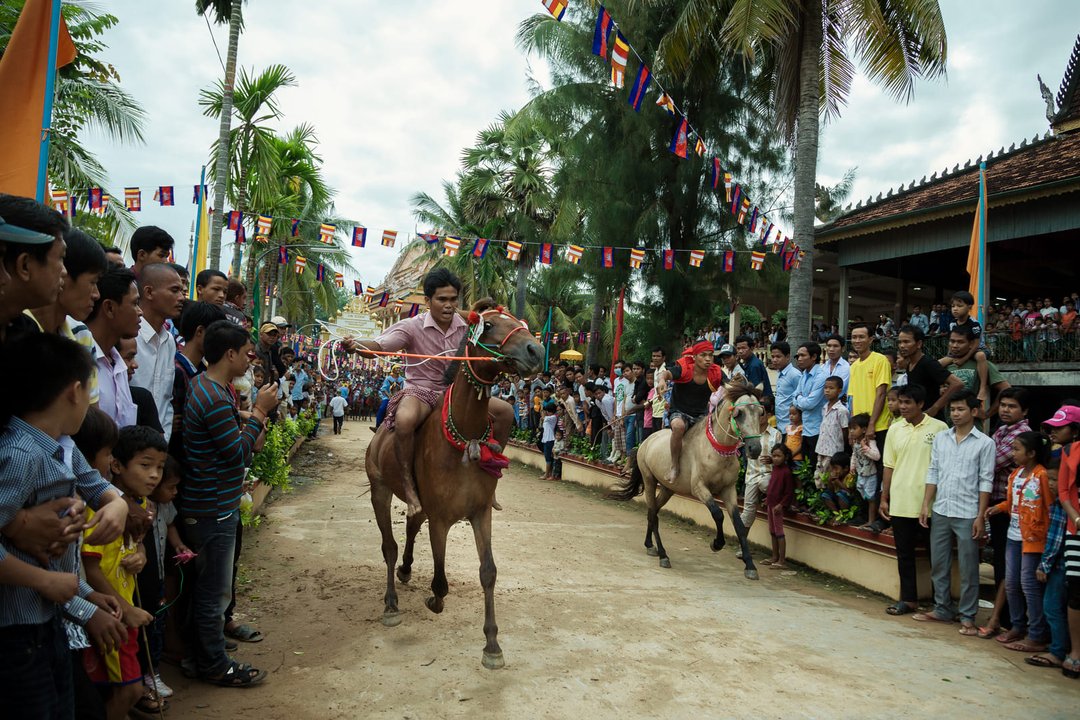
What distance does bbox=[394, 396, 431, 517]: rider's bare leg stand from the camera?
5.29 meters

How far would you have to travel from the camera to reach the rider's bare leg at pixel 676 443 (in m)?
8.68

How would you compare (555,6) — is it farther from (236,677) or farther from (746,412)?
(236,677)

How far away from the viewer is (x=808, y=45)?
1312 cm

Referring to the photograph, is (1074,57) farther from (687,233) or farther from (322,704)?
(322,704)

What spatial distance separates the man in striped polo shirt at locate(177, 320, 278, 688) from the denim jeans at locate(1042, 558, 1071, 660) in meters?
5.89

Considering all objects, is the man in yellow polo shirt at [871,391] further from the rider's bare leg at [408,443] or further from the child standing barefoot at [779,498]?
the rider's bare leg at [408,443]

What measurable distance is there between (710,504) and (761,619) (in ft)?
7.39

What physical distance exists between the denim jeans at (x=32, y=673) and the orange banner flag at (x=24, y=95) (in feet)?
12.2

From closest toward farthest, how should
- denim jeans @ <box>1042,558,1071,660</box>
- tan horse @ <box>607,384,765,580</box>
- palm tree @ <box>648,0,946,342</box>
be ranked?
1. denim jeans @ <box>1042,558,1071,660</box>
2. tan horse @ <box>607,384,765,580</box>
3. palm tree @ <box>648,0,946,342</box>

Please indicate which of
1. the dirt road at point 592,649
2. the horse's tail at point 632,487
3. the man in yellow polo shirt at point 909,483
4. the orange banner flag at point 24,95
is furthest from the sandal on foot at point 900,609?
the orange banner flag at point 24,95

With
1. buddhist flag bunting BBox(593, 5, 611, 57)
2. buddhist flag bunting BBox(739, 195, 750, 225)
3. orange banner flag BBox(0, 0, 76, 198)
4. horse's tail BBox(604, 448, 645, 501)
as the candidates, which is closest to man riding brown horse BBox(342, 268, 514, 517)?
orange banner flag BBox(0, 0, 76, 198)

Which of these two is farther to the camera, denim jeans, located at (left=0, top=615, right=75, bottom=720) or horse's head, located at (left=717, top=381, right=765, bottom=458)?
horse's head, located at (left=717, top=381, right=765, bottom=458)

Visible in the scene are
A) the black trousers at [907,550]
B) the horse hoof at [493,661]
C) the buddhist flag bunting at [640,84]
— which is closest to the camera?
the horse hoof at [493,661]

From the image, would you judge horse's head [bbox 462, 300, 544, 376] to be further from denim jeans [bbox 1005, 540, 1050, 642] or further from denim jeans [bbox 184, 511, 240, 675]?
denim jeans [bbox 1005, 540, 1050, 642]
